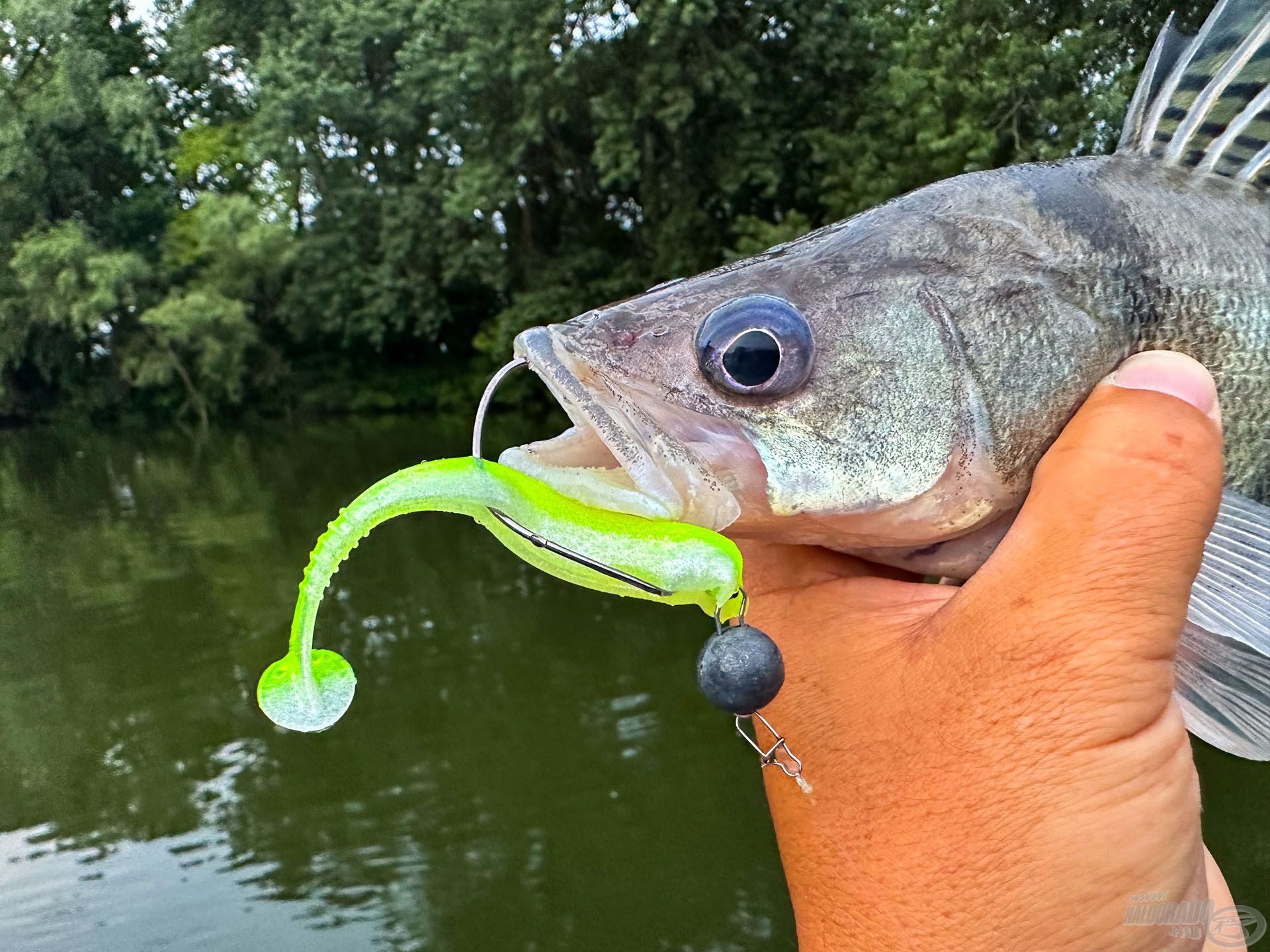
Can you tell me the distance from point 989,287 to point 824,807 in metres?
0.77

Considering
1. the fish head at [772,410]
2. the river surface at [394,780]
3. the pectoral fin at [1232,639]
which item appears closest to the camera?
the fish head at [772,410]

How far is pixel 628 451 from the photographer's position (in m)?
1.18

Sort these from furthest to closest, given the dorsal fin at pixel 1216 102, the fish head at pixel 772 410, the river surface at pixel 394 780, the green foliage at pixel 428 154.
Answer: the green foliage at pixel 428 154 < the river surface at pixel 394 780 < the dorsal fin at pixel 1216 102 < the fish head at pixel 772 410

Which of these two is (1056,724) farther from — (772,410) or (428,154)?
(428,154)

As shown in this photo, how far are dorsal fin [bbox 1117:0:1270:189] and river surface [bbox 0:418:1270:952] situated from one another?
309 centimetres

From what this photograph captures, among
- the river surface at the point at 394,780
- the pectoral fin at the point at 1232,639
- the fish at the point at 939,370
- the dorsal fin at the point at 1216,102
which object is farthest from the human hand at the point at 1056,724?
the river surface at the point at 394,780

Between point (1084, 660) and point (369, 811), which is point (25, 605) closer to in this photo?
point (369, 811)

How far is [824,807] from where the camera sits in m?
1.29

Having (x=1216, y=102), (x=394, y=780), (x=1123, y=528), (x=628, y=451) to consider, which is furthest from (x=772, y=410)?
(x=394, y=780)

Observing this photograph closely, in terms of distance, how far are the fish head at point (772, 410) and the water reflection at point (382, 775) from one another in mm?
2929

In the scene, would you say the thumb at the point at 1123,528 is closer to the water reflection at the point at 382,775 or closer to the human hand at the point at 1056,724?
the human hand at the point at 1056,724

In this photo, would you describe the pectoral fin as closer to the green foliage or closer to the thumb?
the thumb

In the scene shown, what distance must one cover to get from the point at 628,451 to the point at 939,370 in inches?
18.5

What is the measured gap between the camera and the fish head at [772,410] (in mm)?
1202
